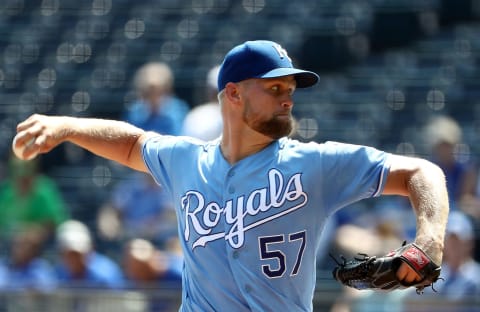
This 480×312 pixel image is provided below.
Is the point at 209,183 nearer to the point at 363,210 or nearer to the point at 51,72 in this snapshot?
the point at 363,210

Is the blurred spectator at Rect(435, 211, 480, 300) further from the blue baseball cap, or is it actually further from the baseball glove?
the baseball glove

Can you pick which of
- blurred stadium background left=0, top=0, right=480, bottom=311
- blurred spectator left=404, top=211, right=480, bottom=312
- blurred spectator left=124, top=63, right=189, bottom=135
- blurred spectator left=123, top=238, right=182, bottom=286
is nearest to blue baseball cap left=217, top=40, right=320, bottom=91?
blurred spectator left=404, top=211, right=480, bottom=312

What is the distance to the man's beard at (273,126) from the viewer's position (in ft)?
12.4

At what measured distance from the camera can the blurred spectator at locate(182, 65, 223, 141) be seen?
713 centimetres

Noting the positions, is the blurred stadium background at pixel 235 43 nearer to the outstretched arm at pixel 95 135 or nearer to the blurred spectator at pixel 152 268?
the blurred spectator at pixel 152 268

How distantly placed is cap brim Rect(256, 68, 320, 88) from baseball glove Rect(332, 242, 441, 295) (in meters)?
0.69

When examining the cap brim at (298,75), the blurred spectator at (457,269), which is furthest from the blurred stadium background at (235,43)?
the cap brim at (298,75)

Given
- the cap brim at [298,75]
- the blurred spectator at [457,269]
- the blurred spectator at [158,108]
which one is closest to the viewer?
the cap brim at [298,75]

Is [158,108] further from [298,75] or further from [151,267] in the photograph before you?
[298,75]

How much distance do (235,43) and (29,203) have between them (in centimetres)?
340

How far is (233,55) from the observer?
3896 mm

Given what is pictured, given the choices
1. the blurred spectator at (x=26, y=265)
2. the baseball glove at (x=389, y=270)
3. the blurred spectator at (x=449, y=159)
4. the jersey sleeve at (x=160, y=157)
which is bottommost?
the blurred spectator at (x=26, y=265)

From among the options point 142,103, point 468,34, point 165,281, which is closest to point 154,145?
point 165,281

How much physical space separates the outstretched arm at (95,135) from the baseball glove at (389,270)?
106 cm
